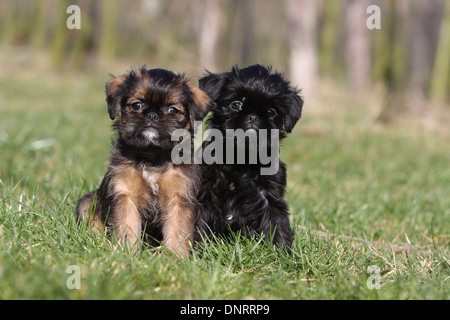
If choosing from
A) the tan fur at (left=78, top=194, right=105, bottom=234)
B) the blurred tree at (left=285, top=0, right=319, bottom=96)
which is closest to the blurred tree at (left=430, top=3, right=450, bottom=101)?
the blurred tree at (left=285, top=0, right=319, bottom=96)

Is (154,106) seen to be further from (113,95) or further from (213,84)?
(213,84)

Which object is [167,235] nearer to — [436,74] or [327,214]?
[327,214]

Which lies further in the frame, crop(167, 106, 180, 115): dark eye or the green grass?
crop(167, 106, 180, 115): dark eye

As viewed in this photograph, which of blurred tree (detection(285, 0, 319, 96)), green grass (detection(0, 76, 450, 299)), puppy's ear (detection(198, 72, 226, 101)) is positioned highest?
blurred tree (detection(285, 0, 319, 96))

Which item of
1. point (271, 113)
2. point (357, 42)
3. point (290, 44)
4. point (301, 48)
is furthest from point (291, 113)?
point (357, 42)

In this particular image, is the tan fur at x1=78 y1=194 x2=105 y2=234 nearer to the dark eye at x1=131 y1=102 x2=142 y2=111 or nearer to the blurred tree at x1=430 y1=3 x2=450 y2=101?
the dark eye at x1=131 y1=102 x2=142 y2=111

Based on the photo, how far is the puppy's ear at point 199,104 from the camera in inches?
151

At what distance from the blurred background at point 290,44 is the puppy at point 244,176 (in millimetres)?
1127

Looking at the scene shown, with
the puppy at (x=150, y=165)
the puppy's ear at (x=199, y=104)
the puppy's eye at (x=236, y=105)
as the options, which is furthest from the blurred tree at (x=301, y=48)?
the puppy at (x=150, y=165)

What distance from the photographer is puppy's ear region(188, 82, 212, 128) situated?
151 inches

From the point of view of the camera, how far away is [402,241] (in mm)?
5188

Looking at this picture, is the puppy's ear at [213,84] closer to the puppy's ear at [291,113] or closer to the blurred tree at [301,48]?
→ the puppy's ear at [291,113]

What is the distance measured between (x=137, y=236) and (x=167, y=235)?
0.22 m

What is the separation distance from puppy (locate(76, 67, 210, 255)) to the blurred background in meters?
1.05
